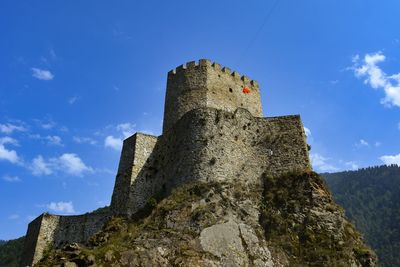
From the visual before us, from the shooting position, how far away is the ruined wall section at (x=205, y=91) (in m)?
35.0

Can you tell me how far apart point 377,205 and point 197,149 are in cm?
15246

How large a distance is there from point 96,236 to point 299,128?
53.3ft

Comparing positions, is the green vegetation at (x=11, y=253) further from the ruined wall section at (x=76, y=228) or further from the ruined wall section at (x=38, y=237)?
the ruined wall section at (x=76, y=228)

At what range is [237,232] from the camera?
23875 millimetres

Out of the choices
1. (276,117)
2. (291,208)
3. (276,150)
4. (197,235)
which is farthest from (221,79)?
(197,235)

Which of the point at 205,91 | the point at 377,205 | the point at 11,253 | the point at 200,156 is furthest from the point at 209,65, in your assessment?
the point at 377,205

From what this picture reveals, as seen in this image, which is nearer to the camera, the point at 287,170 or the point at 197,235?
the point at 197,235

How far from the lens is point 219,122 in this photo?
3022 centimetres

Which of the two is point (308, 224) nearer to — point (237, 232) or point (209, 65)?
point (237, 232)

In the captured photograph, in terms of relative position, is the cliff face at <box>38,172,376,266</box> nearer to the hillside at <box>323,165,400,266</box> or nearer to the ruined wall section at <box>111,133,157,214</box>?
the ruined wall section at <box>111,133,157,214</box>

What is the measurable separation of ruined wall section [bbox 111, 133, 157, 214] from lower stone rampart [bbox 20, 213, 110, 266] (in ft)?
7.63

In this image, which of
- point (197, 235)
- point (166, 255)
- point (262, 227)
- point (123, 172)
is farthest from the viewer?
point (123, 172)

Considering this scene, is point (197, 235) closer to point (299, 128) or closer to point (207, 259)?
point (207, 259)

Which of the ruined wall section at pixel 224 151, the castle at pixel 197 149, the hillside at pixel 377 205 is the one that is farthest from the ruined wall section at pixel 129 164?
the hillside at pixel 377 205
